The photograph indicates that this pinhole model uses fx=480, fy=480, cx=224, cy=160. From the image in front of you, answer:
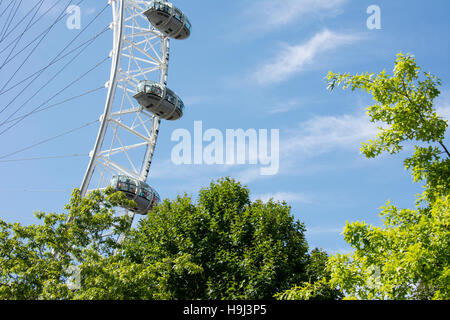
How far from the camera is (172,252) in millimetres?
23875

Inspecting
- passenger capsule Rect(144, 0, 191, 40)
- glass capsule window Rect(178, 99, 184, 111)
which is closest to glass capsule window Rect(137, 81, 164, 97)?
glass capsule window Rect(178, 99, 184, 111)

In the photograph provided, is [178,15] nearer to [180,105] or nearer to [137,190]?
[180,105]

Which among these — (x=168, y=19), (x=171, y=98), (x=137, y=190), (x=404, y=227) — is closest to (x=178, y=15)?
(x=168, y=19)

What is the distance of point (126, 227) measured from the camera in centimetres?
2278

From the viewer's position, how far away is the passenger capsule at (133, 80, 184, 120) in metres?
42.2

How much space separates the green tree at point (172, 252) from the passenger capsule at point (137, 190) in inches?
579

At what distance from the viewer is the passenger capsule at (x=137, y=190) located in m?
40.2

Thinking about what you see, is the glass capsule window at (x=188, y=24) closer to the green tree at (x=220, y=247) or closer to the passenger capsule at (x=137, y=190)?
the passenger capsule at (x=137, y=190)

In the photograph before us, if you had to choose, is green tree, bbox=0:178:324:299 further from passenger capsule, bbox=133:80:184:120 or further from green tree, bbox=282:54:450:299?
passenger capsule, bbox=133:80:184:120

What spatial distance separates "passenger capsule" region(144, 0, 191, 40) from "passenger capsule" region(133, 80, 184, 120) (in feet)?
21.1

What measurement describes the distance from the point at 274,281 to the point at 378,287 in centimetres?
1232
